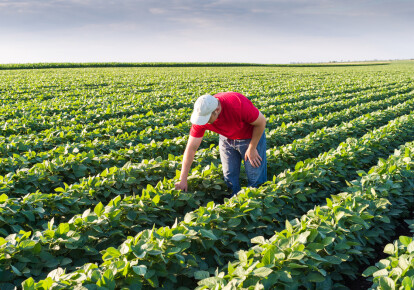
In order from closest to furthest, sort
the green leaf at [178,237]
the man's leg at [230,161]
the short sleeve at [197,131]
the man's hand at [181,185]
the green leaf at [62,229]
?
the green leaf at [178,237], the green leaf at [62,229], the short sleeve at [197,131], the man's hand at [181,185], the man's leg at [230,161]

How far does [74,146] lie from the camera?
21.7 feet

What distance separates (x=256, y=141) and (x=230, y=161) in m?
0.63

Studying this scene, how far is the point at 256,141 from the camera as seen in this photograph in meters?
4.16

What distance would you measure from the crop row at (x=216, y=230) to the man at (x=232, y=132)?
45 centimetres

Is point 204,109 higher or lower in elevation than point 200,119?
higher

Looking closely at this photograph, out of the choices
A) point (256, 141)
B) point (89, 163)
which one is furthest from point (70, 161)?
point (256, 141)

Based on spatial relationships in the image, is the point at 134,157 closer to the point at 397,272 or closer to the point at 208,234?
the point at 208,234

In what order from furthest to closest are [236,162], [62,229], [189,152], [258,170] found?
[236,162], [258,170], [189,152], [62,229]

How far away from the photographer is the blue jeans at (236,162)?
450cm

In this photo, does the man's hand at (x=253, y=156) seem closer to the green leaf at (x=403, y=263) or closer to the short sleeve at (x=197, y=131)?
the short sleeve at (x=197, y=131)

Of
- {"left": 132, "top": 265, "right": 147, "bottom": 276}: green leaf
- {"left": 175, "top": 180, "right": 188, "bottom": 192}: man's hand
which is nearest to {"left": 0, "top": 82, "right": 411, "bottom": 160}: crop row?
{"left": 175, "top": 180, "right": 188, "bottom": 192}: man's hand

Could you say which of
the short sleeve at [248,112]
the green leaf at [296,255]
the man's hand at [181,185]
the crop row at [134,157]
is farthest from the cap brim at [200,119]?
the crop row at [134,157]

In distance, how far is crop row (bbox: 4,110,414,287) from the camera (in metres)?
2.62

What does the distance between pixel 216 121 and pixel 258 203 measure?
3.51ft
